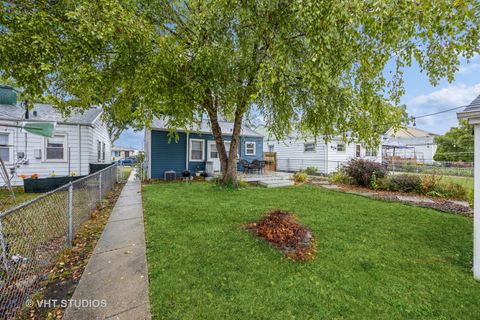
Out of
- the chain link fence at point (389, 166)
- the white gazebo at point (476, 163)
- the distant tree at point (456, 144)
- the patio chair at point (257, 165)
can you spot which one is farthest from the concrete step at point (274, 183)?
the distant tree at point (456, 144)

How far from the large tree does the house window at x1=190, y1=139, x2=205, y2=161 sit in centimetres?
761

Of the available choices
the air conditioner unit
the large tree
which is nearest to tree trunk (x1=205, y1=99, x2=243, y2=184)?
the large tree

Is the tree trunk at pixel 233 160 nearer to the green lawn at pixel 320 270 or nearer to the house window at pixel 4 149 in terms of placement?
the green lawn at pixel 320 270

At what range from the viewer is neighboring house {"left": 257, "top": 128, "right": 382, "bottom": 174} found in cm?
1691

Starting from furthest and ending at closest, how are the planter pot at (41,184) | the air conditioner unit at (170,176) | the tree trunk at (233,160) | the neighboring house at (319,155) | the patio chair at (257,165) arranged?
the neighboring house at (319,155) → the patio chair at (257,165) → the air conditioner unit at (170,176) → the tree trunk at (233,160) → the planter pot at (41,184)

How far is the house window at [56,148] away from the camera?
32.8 ft

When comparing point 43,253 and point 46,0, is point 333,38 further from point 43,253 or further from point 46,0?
point 46,0

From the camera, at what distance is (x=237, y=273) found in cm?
303

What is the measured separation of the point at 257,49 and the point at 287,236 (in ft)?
15.9

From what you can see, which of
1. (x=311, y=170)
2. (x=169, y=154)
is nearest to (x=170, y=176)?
(x=169, y=154)

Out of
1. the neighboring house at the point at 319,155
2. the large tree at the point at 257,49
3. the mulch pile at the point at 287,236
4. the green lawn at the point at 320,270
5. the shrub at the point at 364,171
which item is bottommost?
the green lawn at the point at 320,270

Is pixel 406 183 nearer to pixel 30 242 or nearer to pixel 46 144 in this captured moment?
pixel 30 242

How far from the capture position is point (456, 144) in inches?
955

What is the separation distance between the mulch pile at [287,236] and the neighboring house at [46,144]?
9.51 meters
